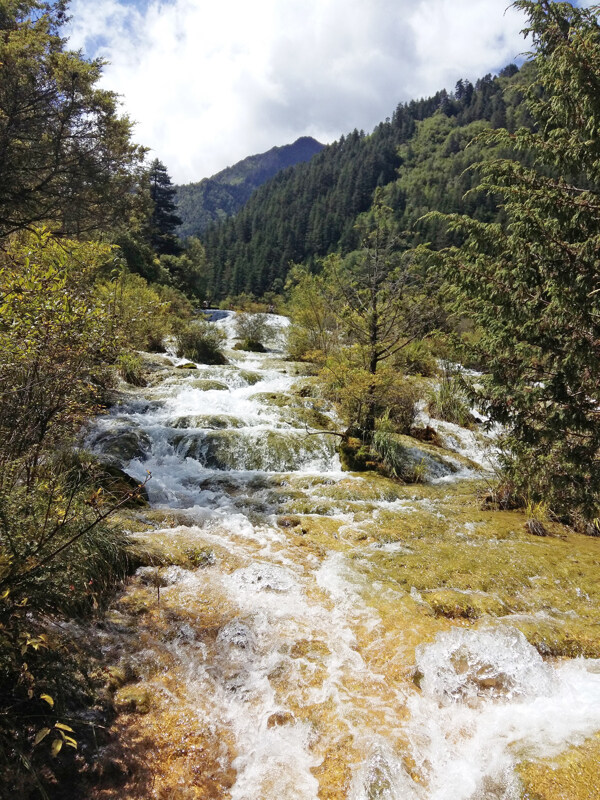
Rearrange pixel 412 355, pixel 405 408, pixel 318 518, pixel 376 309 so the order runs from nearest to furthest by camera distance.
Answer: pixel 318 518, pixel 376 309, pixel 405 408, pixel 412 355

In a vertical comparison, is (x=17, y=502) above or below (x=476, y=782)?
above

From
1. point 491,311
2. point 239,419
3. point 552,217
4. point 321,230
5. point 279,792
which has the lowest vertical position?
point 279,792

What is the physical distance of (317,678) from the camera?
11.2 ft

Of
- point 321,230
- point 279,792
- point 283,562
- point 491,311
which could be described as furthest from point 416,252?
point 321,230

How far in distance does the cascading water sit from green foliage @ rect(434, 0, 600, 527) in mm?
2092

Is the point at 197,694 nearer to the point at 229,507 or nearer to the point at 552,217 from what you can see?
the point at 229,507

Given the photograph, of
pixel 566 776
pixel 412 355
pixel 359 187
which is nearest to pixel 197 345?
pixel 412 355

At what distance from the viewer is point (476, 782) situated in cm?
260

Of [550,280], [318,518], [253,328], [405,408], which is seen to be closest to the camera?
[550,280]

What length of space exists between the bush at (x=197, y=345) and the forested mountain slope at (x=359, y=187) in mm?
52050

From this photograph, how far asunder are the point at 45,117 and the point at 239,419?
313 inches

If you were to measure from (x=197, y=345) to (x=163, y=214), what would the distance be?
4009 centimetres

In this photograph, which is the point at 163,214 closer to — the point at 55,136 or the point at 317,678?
the point at 55,136

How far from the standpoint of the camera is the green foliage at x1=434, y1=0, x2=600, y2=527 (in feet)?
17.2
